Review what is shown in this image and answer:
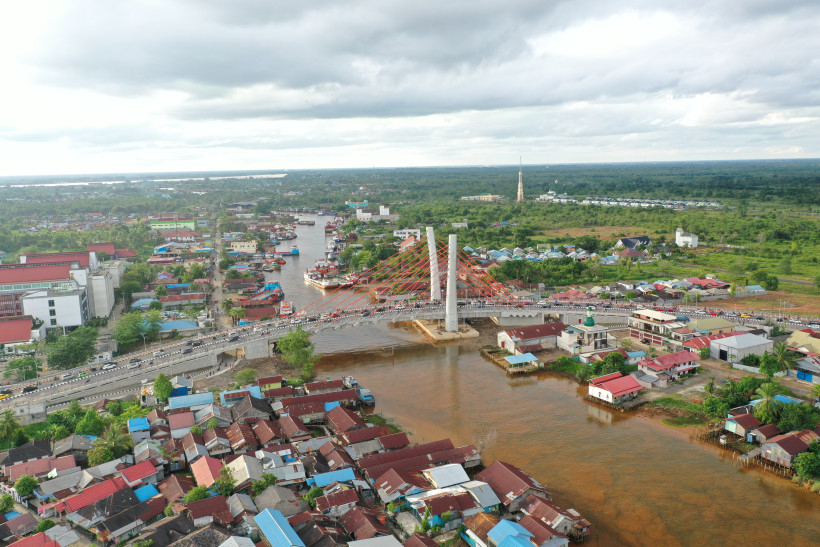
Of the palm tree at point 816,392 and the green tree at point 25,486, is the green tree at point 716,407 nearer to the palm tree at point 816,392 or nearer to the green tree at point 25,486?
the palm tree at point 816,392

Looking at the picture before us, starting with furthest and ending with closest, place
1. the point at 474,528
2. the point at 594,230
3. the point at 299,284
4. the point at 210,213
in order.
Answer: the point at 210,213 → the point at 594,230 → the point at 299,284 → the point at 474,528

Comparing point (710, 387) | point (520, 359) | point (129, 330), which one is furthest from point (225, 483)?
point (710, 387)

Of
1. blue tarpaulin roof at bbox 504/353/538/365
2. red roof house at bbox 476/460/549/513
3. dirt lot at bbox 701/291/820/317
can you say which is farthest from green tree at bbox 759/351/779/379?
red roof house at bbox 476/460/549/513

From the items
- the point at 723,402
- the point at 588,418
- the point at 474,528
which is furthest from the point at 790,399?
the point at 474,528

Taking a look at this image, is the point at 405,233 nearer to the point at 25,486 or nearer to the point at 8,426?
the point at 8,426

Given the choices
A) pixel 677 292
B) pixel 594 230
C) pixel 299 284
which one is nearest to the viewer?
pixel 677 292

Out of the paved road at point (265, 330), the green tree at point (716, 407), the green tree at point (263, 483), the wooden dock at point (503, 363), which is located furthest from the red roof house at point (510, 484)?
the paved road at point (265, 330)

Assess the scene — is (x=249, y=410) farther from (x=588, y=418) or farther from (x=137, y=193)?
(x=137, y=193)
